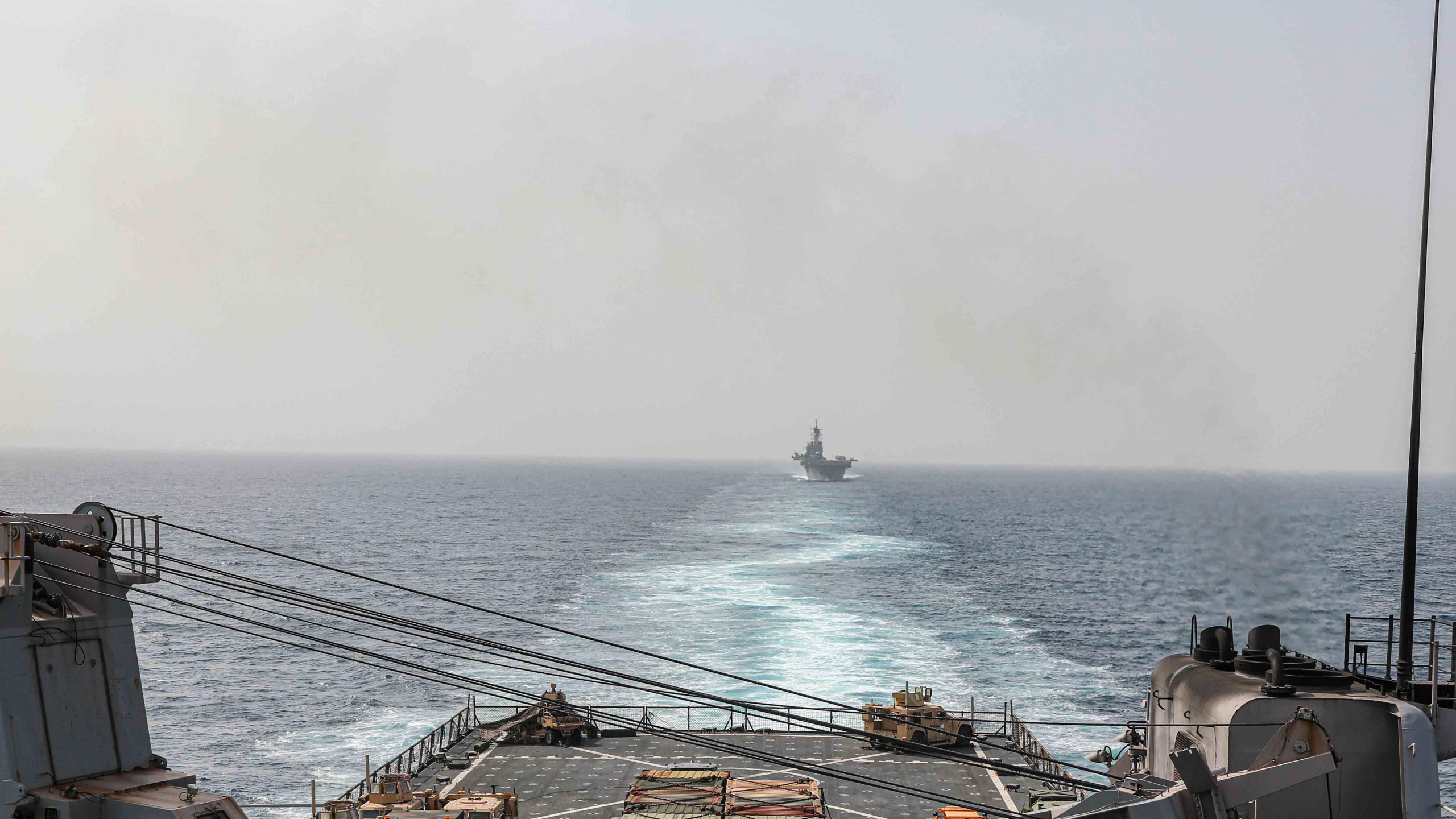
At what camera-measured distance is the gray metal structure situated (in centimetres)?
1416

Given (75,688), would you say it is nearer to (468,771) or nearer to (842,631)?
(468,771)

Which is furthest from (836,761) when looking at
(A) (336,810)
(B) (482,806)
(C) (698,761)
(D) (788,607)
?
(D) (788,607)

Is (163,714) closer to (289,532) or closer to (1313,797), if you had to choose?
(1313,797)

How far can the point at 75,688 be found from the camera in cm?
1502

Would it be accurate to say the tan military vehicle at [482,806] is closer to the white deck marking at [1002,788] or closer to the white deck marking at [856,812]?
the white deck marking at [856,812]

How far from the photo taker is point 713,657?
58781 millimetres

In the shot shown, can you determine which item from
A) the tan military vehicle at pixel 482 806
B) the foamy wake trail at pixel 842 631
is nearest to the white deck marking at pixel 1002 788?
the foamy wake trail at pixel 842 631

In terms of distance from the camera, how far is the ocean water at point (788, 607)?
50.4 metres

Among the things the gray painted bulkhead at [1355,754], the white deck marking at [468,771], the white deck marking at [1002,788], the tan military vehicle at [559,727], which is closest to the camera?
the gray painted bulkhead at [1355,754]

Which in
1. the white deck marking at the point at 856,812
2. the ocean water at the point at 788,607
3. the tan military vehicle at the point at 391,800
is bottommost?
the ocean water at the point at 788,607

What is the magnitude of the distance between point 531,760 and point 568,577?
60.0 m

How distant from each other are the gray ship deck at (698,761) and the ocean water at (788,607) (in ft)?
33.3

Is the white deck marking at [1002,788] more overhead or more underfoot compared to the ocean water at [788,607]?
A: more overhead

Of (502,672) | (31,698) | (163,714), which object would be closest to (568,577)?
(502,672)
